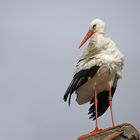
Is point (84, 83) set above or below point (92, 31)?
below

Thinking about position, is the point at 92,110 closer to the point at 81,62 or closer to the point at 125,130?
the point at 81,62

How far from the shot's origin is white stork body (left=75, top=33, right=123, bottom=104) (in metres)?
9.34

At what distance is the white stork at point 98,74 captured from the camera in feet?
30.7

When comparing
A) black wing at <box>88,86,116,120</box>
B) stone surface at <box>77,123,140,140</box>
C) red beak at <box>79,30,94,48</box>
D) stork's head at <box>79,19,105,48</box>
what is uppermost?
stork's head at <box>79,19,105,48</box>

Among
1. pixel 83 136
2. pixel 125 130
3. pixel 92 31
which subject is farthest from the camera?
pixel 92 31

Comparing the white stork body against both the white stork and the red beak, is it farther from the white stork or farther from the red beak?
the red beak

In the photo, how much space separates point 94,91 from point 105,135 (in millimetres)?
2032

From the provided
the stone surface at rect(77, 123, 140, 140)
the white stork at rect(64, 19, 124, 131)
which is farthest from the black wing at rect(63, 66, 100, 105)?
the stone surface at rect(77, 123, 140, 140)

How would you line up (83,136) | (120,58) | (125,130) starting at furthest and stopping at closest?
(120,58), (83,136), (125,130)

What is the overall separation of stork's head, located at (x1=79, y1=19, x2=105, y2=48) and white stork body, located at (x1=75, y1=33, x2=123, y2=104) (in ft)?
1.07

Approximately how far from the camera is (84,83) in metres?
9.50

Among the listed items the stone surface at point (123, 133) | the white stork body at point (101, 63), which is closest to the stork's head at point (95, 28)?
the white stork body at point (101, 63)

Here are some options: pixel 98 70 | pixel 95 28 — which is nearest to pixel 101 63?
pixel 98 70

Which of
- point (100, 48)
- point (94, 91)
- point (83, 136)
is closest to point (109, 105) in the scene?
point (94, 91)
